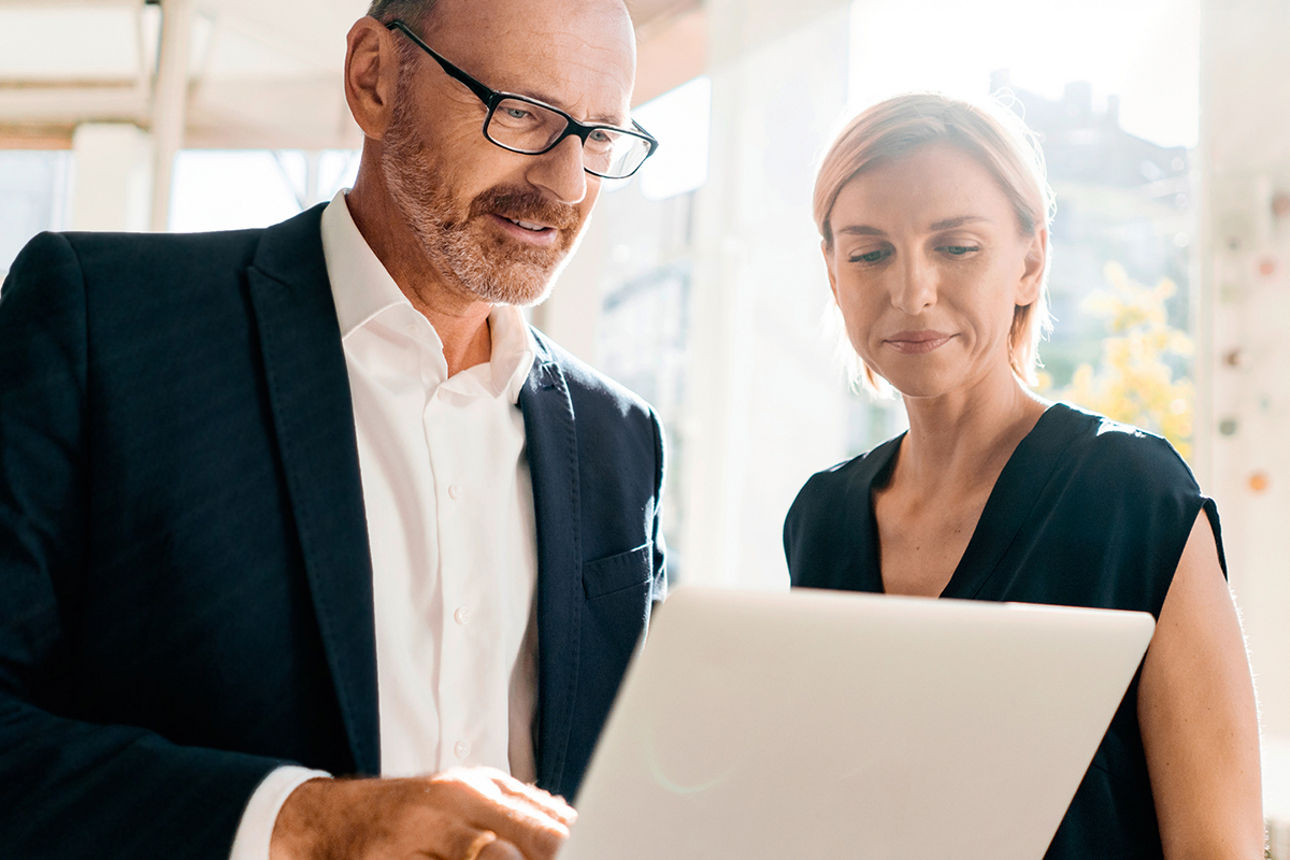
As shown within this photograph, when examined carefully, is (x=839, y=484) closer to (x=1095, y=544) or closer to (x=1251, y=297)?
(x=1095, y=544)

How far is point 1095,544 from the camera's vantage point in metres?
1.19

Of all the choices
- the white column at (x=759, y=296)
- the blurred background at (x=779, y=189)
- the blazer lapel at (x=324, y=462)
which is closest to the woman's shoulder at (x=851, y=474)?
the blazer lapel at (x=324, y=462)

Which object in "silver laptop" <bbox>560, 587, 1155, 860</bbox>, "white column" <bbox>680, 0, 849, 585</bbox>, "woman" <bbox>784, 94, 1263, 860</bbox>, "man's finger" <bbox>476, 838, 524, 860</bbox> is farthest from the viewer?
"white column" <bbox>680, 0, 849, 585</bbox>

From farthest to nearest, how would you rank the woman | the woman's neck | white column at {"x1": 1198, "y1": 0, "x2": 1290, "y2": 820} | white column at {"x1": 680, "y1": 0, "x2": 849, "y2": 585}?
white column at {"x1": 680, "y1": 0, "x2": 849, "y2": 585}
white column at {"x1": 1198, "y1": 0, "x2": 1290, "y2": 820}
the woman's neck
the woman

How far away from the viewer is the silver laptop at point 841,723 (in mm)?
673

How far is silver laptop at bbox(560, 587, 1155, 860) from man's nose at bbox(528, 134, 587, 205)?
84 centimetres

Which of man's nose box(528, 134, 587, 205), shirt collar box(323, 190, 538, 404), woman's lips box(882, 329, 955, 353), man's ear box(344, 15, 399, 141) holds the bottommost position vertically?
woman's lips box(882, 329, 955, 353)

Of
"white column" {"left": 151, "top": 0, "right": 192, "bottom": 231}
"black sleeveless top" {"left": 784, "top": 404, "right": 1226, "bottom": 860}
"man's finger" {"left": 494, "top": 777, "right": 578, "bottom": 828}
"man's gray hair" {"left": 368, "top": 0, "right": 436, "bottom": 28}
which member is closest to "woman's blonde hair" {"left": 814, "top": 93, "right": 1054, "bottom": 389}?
"black sleeveless top" {"left": 784, "top": 404, "right": 1226, "bottom": 860}

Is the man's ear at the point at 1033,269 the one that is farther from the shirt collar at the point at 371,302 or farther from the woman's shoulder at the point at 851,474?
the shirt collar at the point at 371,302

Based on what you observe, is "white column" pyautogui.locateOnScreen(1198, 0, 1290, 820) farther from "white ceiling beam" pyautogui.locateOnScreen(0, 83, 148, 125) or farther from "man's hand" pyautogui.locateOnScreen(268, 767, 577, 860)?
"white ceiling beam" pyautogui.locateOnScreen(0, 83, 148, 125)

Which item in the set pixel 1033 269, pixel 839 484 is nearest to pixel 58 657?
pixel 839 484

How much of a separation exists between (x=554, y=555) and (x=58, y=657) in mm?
580

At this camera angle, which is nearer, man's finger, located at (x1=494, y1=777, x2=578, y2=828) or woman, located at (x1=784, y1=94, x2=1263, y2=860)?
man's finger, located at (x1=494, y1=777, x2=578, y2=828)

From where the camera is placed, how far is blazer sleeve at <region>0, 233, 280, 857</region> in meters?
1.00
